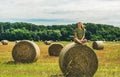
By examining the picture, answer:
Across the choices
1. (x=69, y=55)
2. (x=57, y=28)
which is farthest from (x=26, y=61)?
(x=57, y=28)

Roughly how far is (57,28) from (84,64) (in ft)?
434

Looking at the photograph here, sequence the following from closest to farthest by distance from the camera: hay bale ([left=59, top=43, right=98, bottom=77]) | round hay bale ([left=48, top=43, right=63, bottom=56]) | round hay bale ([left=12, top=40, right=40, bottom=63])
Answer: hay bale ([left=59, top=43, right=98, bottom=77])
round hay bale ([left=12, top=40, right=40, bottom=63])
round hay bale ([left=48, top=43, right=63, bottom=56])

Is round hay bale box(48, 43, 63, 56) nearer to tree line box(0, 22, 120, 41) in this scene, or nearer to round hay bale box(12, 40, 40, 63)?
round hay bale box(12, 40, 40, 63)

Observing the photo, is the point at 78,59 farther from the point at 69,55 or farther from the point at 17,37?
the point at 17,37

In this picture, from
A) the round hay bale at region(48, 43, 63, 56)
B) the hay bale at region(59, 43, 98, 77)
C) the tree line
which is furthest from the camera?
the tree line

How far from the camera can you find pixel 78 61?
61.0ft

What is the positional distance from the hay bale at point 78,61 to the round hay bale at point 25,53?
905cm

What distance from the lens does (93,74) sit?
61.5 ft

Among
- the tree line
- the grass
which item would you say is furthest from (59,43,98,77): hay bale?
the tree line

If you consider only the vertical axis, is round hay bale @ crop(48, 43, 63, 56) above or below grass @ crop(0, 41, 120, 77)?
below

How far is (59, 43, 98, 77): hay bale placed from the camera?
18.5 m

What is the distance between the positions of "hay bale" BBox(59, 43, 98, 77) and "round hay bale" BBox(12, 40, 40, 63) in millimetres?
9050

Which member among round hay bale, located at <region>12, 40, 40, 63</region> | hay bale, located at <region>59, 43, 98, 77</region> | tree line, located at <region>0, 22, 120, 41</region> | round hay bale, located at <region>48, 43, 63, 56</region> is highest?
hay bale, located at <region>59, 43, 98, 77</region>

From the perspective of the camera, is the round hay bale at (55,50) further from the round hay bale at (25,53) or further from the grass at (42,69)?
the grass at (42,69)
